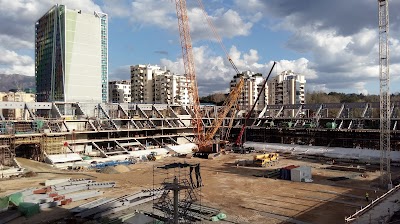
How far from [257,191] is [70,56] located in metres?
92.3

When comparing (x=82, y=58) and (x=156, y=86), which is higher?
(x=82, y=58)

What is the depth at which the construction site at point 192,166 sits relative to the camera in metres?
26.0

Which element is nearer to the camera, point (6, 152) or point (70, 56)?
point (6, 152)

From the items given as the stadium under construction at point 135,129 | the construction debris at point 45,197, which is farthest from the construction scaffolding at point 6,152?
the construction debris at point 45,197

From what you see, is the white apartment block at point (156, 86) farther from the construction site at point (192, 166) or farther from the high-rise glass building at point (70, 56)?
the construction site at point (192, 166)

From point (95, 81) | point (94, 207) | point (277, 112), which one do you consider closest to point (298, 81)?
point (277, 112)

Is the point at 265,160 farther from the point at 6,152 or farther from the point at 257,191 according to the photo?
the point at 6,152

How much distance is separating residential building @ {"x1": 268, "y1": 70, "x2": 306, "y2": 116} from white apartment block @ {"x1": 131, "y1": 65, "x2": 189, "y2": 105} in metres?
37.3

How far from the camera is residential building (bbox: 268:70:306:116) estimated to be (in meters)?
135

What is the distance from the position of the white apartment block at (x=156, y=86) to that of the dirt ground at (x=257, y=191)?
79804 millimetres

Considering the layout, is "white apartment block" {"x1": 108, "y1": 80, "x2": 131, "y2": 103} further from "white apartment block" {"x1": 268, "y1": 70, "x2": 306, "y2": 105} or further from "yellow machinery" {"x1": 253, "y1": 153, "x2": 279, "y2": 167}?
"yellow machinery" {"x1": 253, "y1": 153, "x2": 279, "y2": 167}

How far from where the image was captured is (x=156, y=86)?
133 metres

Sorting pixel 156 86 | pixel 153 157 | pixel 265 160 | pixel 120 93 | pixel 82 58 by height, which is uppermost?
pixel 82 58

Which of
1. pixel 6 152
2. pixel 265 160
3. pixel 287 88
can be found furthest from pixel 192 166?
pixel 287 88
